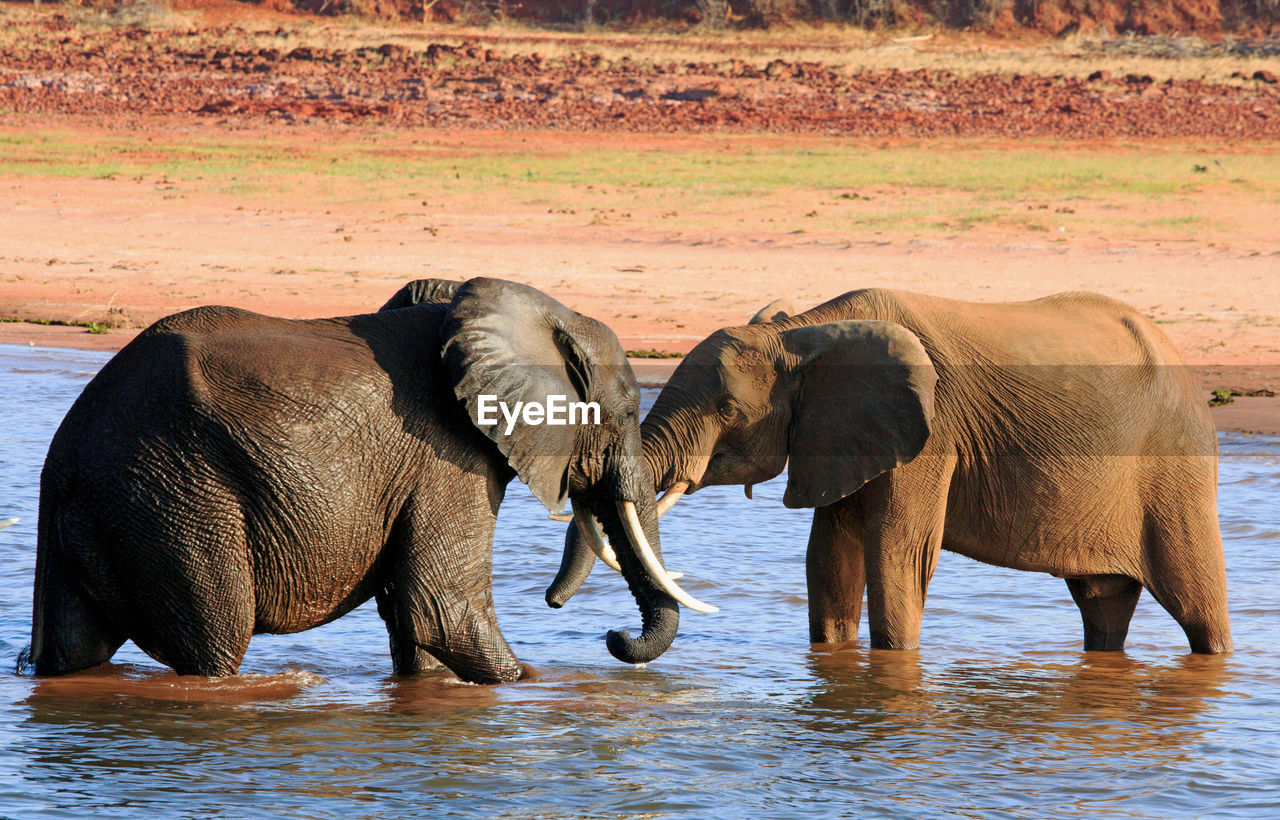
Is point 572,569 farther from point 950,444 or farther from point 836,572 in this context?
point 950,444

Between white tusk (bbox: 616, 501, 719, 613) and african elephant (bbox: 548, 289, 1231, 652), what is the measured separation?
35 cm

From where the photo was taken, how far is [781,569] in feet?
27.5

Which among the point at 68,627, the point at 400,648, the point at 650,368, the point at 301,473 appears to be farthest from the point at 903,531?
the point at 650,368

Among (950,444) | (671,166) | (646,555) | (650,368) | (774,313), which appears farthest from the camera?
(671,166)

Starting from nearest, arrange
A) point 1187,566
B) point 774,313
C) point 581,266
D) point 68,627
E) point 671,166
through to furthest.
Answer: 1. point 68,627
2. point 1187,566
3. point 774,313
4. point 581,266
5. point 671,166

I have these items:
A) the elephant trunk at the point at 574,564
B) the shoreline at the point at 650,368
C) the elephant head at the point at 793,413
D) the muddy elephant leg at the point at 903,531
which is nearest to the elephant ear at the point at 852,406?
the elephant head at the point at 793,413

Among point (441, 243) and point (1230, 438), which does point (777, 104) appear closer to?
point (441, 243)

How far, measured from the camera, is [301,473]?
503 centimetres

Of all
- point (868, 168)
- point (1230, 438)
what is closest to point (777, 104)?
point (868, 168)

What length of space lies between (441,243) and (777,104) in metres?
11.9

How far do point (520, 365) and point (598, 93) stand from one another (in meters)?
23.9

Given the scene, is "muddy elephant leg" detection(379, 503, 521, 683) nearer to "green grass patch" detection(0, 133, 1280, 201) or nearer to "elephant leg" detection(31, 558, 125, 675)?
"elephant leg" detection(31, 558, 125, 675)

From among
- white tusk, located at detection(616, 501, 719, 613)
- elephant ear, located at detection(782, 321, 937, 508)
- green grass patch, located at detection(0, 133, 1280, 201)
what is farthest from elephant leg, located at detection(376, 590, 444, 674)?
green grass patch, located at detection(0, 133, 1280, 201)

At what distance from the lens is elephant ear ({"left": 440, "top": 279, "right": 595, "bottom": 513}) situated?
5156 millimetres
